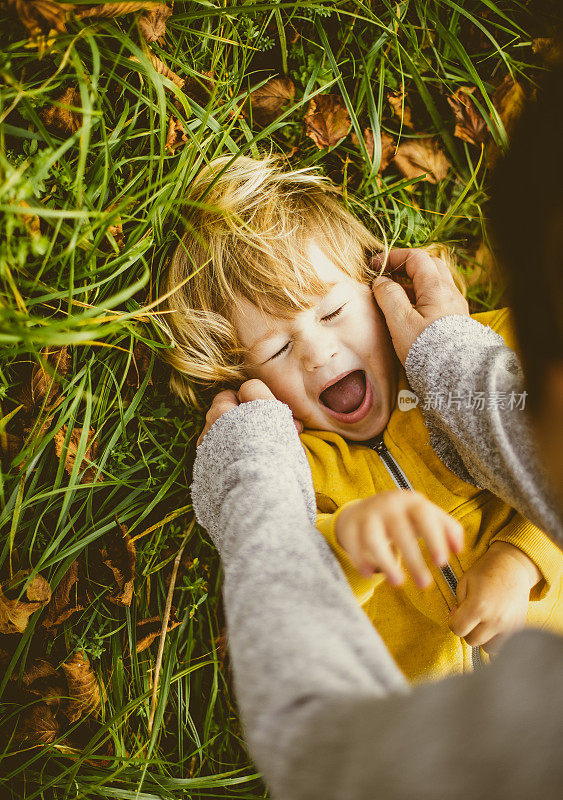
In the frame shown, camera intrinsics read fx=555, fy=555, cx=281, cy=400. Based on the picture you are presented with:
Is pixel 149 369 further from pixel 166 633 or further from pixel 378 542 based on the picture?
pixel 378 542

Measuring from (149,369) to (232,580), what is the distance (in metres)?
0.83

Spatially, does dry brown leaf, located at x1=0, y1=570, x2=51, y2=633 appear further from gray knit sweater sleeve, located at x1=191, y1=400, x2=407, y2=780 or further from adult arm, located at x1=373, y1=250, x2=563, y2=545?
adult arm, located at x1=373, y1=250, x2=563, y2=545

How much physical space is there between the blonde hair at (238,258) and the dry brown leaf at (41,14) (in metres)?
0.47

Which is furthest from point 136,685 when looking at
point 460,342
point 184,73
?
point 184,73

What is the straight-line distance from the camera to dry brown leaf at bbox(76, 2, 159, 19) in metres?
1.31

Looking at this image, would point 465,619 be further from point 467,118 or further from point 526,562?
point 467,118

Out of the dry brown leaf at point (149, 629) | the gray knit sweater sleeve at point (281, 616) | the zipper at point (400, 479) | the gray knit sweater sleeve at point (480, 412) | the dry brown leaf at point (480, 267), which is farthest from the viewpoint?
the dry brown leaf at point (480, 267)

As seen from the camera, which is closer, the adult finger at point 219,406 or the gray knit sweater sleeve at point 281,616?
the gray knit sweater sleeve at point 281,616

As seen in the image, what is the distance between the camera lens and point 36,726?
1525 mm

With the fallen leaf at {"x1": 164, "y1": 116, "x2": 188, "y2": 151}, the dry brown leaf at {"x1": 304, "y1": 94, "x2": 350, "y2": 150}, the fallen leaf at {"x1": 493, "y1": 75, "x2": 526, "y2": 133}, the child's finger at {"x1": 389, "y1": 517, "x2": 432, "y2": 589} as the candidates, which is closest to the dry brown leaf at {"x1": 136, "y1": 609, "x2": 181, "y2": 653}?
the child's finger at {"x1": 389, "y1": 517, "x2": 432, "y2": 589}

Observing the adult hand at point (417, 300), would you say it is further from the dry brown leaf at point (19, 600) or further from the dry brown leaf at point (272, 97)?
the dry brown leaf at point (19, 600)

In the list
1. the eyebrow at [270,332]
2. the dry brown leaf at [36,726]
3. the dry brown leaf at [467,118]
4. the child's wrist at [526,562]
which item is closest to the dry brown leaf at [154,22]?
the eyebrow at [270,332]

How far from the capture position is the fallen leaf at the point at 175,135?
5.12 ft

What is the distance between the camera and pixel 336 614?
0.85 m
